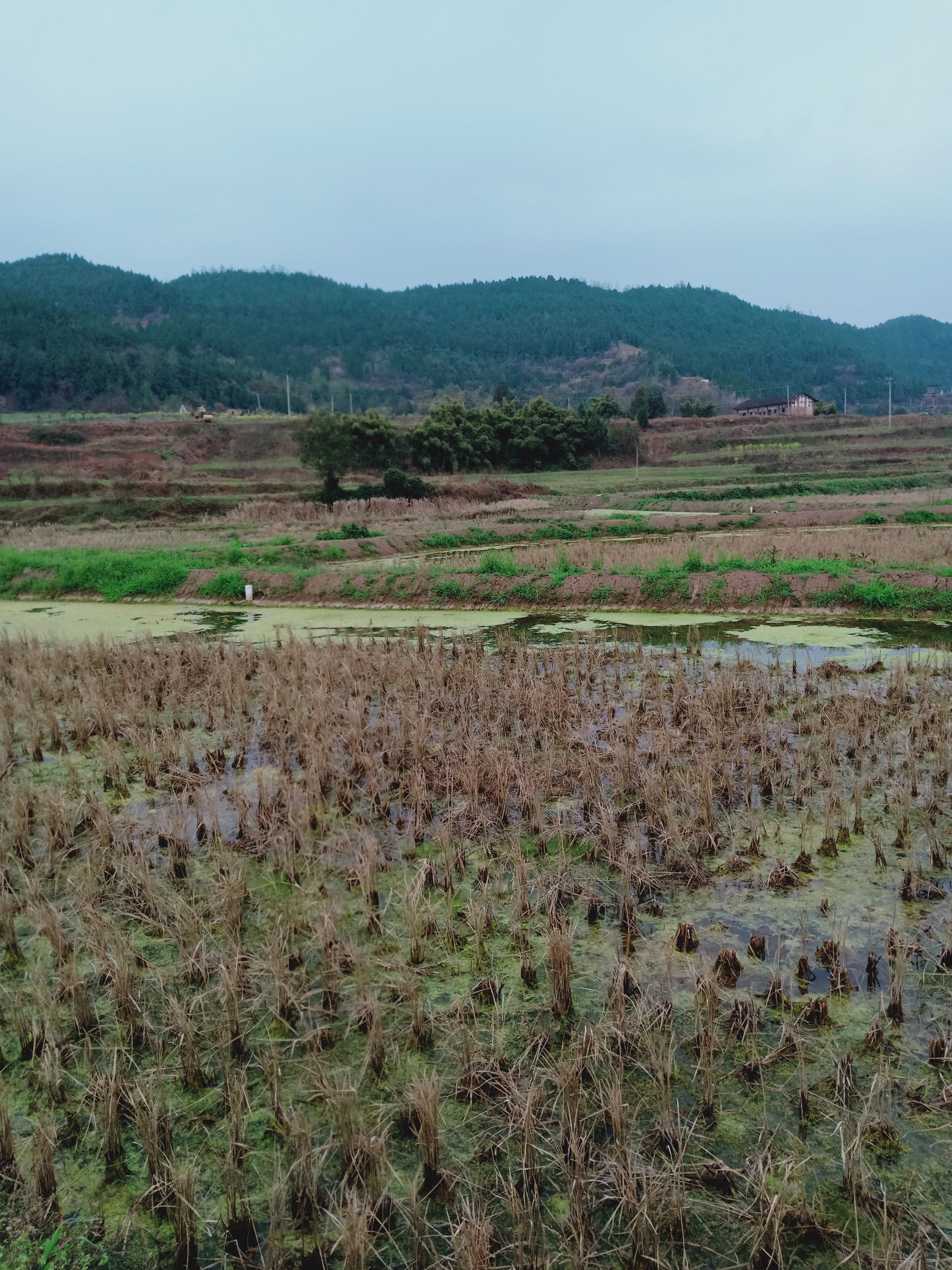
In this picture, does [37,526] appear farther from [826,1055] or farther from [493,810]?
[826,1055]

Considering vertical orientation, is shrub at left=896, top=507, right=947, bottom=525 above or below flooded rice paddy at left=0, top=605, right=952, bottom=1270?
above

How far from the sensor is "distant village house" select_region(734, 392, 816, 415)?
86562mm

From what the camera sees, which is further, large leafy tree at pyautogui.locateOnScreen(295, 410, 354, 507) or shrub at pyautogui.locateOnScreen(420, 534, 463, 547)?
large leafy tree at pyautogui.locateOnScreen(295, 410, 354, 507)

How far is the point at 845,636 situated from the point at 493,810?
26.8 ft

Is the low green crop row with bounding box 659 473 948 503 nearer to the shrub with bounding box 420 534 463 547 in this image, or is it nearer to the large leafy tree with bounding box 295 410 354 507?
the large leafy tree with bounding box 295 410 354 507

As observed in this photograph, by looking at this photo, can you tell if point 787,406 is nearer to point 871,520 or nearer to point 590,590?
point 871,520

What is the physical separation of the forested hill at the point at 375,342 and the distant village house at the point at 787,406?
35.4m

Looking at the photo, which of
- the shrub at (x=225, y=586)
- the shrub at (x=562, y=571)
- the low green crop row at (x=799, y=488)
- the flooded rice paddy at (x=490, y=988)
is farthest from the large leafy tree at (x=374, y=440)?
the flooded rice paddy at (x=490, y=988)

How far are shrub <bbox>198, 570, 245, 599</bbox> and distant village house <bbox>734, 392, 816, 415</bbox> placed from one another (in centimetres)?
7524

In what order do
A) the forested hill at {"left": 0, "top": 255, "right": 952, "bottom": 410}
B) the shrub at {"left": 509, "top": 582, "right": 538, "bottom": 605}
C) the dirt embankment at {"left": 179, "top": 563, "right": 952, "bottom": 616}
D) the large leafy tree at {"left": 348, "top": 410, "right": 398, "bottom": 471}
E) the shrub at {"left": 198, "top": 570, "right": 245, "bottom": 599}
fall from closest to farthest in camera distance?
the dirt embankment at {"left": 179, "top": 563, "right": 952, "bottom": 616}
the shrub at {"left": 509, "top": 582, "right": 538, "bottom": 605}
the shrub at {"left": 198, "top": 570, "right": 245, "bottom": 599}
the large leafy tree at {"left": 348, "top": 410, "right": 398, "bottom": 471}
the forested hill at {"left": 0, "top": 255, "right": 952, "bottom": 410}

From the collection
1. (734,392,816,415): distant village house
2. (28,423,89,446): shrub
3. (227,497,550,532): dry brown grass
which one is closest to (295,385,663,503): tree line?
(227,497,550,532): dry brown grass

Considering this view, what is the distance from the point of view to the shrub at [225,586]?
65.1 feet

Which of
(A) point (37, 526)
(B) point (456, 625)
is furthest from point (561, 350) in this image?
(B) point (456, 625)

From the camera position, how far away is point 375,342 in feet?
456
